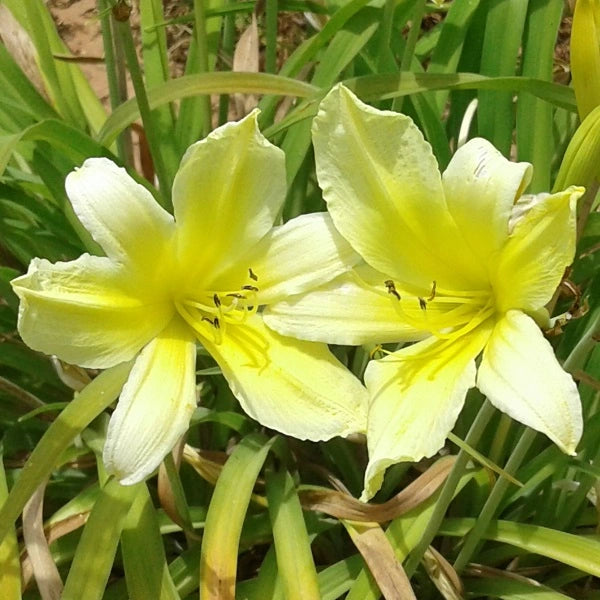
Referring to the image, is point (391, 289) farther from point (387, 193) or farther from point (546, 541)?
point (546, 541)

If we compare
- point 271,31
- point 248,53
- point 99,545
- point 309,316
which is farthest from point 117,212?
point 248,53

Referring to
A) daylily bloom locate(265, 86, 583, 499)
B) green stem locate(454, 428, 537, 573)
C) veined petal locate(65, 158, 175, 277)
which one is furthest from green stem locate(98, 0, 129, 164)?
A: green stem locate(454, 428, 537, 573)

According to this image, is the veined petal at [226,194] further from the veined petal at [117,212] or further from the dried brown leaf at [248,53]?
the dried brown leaf at [248,53]

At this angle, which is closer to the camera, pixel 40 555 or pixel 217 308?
pixel 217 308

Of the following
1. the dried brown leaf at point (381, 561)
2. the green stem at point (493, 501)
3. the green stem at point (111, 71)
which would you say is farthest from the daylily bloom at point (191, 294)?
the green stem at point (111, 71)

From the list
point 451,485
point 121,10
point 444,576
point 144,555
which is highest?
point 121,10

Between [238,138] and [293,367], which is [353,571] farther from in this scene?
[238,138]
